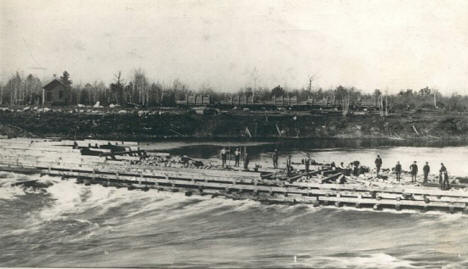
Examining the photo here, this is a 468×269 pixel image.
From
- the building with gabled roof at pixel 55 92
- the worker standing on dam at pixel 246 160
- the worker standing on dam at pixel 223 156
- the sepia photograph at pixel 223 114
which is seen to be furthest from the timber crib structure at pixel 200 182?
Answer: the building with gabled roof at pixel 55 92

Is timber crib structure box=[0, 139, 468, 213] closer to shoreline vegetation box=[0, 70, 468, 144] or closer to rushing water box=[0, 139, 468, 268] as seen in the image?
rushing water box=[0, 139, 468, 268]

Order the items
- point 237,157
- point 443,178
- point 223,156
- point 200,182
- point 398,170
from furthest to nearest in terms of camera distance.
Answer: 1. point 237,157
2. point 223,156
3. point 200,182
4. point 398,170
5. point 443,178

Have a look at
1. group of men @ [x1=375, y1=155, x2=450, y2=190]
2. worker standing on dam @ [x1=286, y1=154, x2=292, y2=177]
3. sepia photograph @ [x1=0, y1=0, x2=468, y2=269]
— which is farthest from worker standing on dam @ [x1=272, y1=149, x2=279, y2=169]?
group of men @ [x1=375, y1=155, x2=450, y2=190]

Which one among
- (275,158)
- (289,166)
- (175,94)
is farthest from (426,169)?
(175,94)

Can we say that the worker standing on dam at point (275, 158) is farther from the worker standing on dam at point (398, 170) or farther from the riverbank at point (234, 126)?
the worker standing on dam at point (398, 170)

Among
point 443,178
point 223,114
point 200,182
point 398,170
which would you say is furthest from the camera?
point 223,114

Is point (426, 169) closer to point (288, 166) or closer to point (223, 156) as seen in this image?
point (288, 166)
